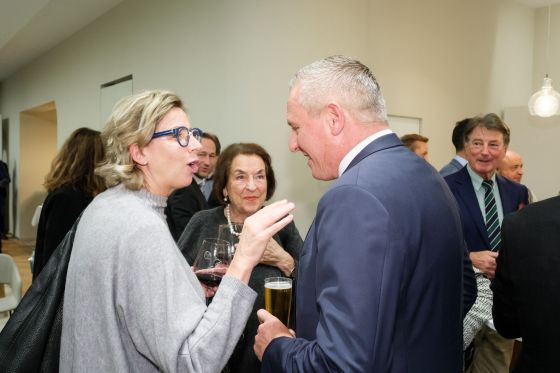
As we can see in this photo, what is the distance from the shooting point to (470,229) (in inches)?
105

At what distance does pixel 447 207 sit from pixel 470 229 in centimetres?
175

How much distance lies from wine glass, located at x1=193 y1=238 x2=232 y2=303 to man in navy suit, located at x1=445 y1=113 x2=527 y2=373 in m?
1.76

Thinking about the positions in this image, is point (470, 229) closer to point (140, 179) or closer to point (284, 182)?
point (284, 182)

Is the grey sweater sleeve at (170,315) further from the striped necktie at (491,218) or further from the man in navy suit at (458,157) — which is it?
the man in navy suit at (458,157)

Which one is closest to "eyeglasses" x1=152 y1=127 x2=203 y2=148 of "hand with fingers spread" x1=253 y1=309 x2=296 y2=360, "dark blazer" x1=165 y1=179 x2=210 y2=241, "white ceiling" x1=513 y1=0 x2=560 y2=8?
"hand with fingers spread" x1=253 y1=309 x2=296 y2=360

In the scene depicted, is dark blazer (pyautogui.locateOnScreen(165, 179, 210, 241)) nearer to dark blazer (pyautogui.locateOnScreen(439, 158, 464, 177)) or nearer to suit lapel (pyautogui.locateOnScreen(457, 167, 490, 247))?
suit lapel (pyautogui.locateOnScreen(457, 167, 490, 247))

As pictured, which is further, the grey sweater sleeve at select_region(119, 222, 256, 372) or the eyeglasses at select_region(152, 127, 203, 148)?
the eyeglasses at select_region(152, 127, 203, 148)

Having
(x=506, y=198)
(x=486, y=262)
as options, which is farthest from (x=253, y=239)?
(x=506, y=198)

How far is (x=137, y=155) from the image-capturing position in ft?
4.21

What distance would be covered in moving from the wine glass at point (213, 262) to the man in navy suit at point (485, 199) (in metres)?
1.76

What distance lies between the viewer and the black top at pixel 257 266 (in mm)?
1819

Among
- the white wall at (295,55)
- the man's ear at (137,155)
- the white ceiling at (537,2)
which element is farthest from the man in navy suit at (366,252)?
the white ceiling at (537,2)

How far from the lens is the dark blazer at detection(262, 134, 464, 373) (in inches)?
35.5

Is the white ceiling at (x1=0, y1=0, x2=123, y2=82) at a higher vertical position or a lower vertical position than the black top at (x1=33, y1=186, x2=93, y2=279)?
higher
